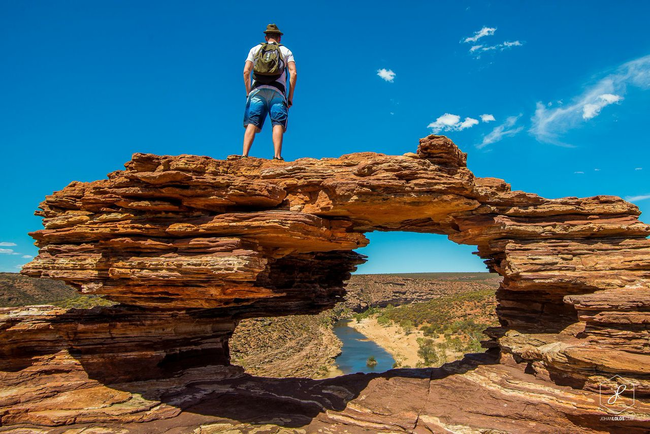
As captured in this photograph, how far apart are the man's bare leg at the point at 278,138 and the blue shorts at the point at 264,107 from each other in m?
0.14

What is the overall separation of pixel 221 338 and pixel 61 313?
5421 millimetres

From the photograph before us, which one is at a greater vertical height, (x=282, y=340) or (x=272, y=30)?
(x=272, y=30)

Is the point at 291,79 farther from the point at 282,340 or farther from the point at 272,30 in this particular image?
the point at 282,340

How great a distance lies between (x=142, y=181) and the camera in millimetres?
10727

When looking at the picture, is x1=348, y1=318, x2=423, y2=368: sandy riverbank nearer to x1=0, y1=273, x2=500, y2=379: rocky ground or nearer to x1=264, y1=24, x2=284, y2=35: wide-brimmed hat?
x1=0, y1=273, x2=500, y2=379: rocky ground

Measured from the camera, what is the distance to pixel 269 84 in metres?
11.8

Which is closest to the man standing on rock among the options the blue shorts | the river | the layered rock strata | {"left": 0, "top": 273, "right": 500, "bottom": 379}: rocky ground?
the blue shorts

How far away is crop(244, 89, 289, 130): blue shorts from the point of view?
11773 mm

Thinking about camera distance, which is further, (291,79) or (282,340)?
(282,340)

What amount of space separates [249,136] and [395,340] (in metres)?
33.8

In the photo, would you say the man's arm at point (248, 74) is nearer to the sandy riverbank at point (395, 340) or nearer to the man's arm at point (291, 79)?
the man's arm at point (291, 79)

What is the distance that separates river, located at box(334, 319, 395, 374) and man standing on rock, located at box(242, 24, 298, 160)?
2283cm

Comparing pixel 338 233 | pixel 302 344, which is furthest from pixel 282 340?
pixel 338 233

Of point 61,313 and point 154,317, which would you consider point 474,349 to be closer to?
point 154,317
